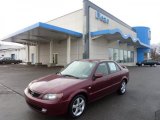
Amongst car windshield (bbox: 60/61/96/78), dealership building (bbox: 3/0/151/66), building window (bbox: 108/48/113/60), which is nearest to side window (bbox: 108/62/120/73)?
car windshield (bbox: 60/61/96/78)

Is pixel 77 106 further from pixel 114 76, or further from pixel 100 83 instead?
pixel 114 76

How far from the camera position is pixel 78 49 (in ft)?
70.4

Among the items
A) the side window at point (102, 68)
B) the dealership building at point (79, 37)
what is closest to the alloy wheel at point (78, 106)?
the side window at point (102, 68)

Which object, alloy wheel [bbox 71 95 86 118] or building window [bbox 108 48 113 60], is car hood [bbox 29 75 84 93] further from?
building window [bbox 108 48 113 60]

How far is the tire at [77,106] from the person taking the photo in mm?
4114

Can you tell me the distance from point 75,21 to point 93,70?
1798 centimetres

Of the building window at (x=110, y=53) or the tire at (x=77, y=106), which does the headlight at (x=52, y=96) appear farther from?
the building window at (x=110, y=53)

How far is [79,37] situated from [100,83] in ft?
54.2

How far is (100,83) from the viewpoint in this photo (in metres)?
5.09

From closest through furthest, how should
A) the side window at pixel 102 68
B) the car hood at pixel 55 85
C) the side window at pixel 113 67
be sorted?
the car hood at pixel 55 85 → the side window at pixel 102 68 → the side window at pixel 113 67

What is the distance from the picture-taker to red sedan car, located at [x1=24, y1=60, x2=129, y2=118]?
3852 millimetres

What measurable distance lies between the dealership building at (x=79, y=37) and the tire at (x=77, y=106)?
1213cm

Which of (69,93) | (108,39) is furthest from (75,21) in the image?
(69,93)

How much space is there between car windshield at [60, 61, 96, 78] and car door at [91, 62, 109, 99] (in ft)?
0.86
